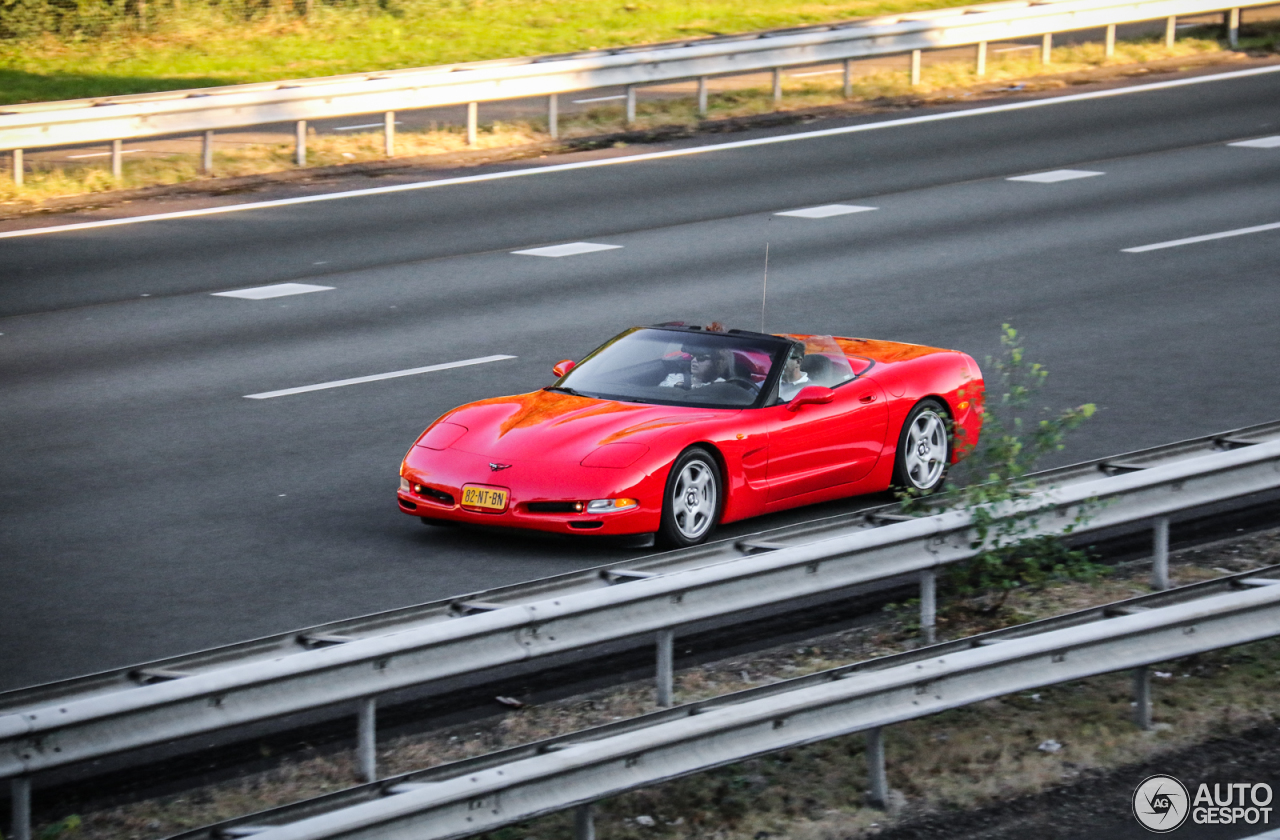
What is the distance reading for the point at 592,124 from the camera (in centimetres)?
Result: 2497

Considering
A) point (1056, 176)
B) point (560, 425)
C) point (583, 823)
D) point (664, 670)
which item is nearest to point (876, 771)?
point (664, 670)

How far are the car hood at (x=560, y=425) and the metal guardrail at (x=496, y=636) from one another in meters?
1.81

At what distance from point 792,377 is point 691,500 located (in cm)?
119

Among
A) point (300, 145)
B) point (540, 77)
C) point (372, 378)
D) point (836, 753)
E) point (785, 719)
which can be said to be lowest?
point (372, 378)

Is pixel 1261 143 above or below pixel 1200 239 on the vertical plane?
above

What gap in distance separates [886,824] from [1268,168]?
1712cm

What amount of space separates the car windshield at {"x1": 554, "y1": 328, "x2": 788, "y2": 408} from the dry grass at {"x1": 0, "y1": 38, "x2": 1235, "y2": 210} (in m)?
11.1

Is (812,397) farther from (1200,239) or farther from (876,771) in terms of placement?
(1200,239)

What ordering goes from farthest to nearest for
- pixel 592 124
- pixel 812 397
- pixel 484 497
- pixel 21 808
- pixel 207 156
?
pixel 592 124 < pixel 207 156 < pixel 812 397 < pixel 484 497 < pixel 21 808

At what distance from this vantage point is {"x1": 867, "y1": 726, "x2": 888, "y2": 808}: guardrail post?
7.18 meters

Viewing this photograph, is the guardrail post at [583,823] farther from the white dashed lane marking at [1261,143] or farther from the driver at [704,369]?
the white dashed lane marking at [1261,143]

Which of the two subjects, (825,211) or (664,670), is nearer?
(664,670)

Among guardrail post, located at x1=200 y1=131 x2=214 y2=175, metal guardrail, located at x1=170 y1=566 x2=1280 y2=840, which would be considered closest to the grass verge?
guardrail post, located at x1=200 y1=131 x2=214 y2=175

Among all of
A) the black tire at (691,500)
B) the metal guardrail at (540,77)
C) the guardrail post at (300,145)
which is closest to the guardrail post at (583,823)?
the black tire at (691,500)
